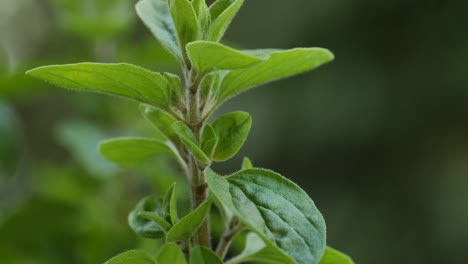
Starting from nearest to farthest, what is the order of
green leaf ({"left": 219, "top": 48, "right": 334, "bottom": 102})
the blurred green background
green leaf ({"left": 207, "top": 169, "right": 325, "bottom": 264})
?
green leaf ({"left": 207, "top": 169, "right": 325, "bottom": 264}) → green leaf ({"left": 219, "top": 48, "right": 334, "bottom": 102}) → the blurred green background

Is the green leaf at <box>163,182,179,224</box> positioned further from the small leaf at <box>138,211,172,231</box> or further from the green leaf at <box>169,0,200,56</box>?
the green leaf at <box>169,0,200,56</box>

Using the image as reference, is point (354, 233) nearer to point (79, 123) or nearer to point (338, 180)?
point (338, 180)

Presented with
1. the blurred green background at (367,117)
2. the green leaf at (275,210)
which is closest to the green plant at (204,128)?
the green leaf at (275,210)

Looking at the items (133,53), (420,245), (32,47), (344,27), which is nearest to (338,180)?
(420,245)

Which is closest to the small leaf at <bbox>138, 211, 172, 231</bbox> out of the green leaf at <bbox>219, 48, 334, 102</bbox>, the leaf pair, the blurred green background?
the leaf pair

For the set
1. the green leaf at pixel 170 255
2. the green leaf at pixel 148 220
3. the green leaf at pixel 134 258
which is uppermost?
the green leaf at pixel 148 220

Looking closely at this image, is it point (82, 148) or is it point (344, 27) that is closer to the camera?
point (82, 148)

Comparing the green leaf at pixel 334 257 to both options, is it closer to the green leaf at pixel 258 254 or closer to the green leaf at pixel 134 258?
the green leaf at pixel 258 254
